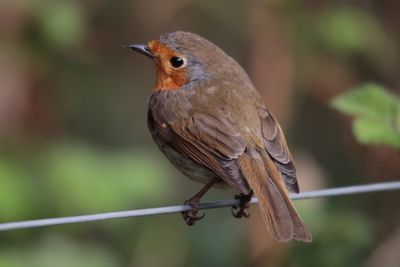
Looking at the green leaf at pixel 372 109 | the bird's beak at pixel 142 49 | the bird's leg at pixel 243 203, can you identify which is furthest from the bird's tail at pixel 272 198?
the bird's beak at pixel 142 49

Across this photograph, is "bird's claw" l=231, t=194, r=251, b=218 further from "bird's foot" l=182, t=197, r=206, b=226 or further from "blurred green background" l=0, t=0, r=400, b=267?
"blurred green background" l=0, t=0, r=400, b=267

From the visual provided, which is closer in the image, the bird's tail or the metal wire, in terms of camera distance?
the metal wire

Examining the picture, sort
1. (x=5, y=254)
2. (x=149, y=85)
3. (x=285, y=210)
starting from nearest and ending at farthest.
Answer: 1. (x=285, y=210)
2. (x=5, y=254)
3. (x=149, y=85)

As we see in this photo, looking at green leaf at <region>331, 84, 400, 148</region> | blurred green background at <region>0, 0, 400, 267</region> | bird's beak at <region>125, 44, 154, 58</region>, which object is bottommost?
blurred green background at <region>0, 0, 400, 267</region>

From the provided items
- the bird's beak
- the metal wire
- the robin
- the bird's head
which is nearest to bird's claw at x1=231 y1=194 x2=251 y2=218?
the robin

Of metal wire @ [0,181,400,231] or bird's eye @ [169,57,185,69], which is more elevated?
bird's eye @ [169,57,185,69]

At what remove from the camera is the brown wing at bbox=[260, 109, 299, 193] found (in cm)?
368

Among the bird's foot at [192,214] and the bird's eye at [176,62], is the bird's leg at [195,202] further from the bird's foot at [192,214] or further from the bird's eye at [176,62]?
the bird's eye at [176,62]

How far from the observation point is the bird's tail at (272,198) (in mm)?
3391

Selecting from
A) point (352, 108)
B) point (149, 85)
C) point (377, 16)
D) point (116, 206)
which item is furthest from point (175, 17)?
point (352, 108)

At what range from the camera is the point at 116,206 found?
416 centimetres

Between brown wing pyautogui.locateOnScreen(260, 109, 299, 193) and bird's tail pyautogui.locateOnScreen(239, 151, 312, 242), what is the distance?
0.03m

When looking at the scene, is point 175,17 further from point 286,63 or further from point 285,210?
point 285,210

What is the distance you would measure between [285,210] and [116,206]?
98cm
